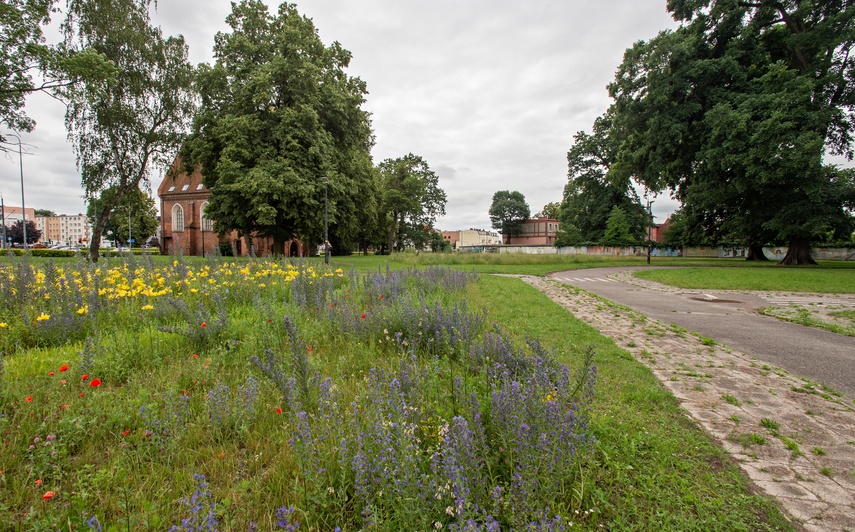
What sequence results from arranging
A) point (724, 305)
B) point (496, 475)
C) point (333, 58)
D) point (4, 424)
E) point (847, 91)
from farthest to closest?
point (333, 58), point (847, 91), point (724, 305), point (4, 424), point (496, 475)

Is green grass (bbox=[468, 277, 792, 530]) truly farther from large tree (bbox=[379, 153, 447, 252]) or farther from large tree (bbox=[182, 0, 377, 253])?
large tree (bbox=[379, 153, 447, 252])

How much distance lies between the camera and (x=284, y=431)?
8.46 feet

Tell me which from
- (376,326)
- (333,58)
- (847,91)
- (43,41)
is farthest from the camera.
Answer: (333,58)

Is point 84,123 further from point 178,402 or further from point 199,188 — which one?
point 199,188

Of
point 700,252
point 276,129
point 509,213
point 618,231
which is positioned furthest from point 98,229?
point 509,213

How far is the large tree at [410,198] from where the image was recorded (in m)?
55.2

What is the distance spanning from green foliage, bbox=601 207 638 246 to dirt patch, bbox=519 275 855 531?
47186 mm

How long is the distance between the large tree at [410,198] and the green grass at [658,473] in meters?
48.3

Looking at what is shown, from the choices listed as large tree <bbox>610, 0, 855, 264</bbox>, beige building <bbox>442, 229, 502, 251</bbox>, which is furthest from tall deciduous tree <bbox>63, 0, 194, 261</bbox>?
beige building <bbox>442, 229, 502, 251</bbox>

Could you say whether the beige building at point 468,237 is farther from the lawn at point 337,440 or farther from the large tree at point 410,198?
the lawn at point 337,440

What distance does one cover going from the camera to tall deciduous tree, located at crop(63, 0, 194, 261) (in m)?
20.3

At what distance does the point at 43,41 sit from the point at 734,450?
85.4 feet

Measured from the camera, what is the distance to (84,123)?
68.8 ft

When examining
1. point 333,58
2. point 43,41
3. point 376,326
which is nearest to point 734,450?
point 376,326
